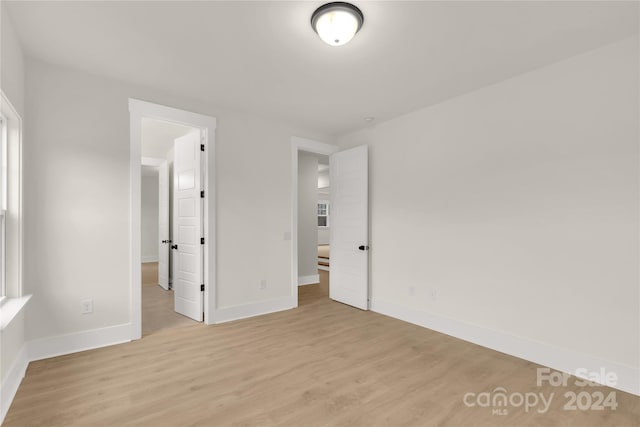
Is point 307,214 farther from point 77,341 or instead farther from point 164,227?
point 77,341

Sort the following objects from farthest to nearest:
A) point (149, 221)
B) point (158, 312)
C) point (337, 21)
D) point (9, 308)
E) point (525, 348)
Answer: point (149, 221)
point (158, 312)
point (525, 348)
point (9, 308)
point (337, 21)

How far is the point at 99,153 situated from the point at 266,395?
2.74 metres

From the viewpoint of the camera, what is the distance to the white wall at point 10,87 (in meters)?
2.04

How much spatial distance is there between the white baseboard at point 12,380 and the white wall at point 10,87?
0.05 feet

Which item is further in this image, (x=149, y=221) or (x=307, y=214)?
(x=149, y=221)

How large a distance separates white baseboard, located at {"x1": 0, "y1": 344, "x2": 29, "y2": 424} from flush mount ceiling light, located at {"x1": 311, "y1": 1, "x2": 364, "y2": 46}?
3145mm

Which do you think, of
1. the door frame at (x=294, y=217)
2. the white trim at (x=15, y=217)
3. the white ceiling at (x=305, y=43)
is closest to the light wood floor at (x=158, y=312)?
the white trim at (x=15, y=217)

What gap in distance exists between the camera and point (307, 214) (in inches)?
248

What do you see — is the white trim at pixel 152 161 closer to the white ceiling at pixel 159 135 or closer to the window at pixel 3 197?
the white ceiling at pixel 159 135

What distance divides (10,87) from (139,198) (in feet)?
4.27

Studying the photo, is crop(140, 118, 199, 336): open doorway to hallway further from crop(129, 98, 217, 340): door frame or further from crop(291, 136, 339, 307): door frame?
crop(291, 136, 339, 307): door frame

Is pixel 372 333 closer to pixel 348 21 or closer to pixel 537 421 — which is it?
pixel 537 421

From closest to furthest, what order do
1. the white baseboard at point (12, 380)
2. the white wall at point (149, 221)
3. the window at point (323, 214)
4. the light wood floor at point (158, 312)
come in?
the white baseboard at point (12, 380) < the light wood floor at point (158, 312) < the white wall at point (149, 221) < the window at point (323, 214)

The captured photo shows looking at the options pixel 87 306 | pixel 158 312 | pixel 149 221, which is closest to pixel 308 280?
pixel 158 312
